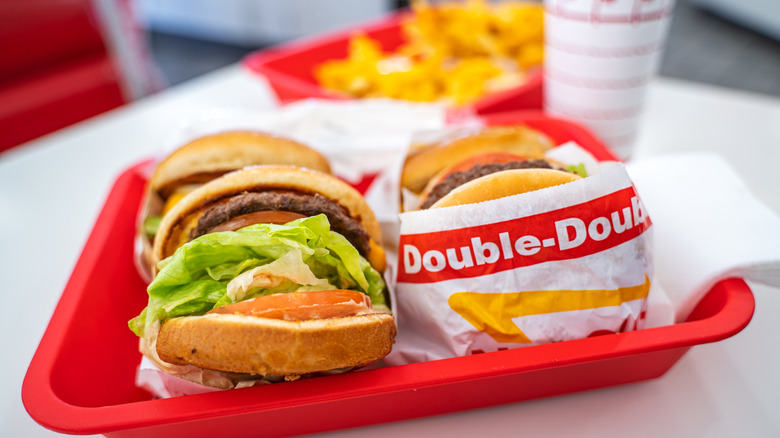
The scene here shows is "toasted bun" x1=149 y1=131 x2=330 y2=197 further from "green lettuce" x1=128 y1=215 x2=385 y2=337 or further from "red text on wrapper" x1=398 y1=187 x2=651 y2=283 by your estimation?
"red text on wrapper" x1=398 y1=187 x2=651 y2=283

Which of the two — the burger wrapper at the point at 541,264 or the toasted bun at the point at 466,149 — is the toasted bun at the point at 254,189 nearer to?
the burger wrapper at the point at 541,264

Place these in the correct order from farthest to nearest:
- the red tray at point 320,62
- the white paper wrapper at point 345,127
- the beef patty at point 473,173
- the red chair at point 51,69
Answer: the red chair at point 51,69
the red tray at point 320,62
the white paper wrapper at point 345,127
the beef patty at point 473,173

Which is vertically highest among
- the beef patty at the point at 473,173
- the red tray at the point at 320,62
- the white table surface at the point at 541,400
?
the red tray at the point at 320,62

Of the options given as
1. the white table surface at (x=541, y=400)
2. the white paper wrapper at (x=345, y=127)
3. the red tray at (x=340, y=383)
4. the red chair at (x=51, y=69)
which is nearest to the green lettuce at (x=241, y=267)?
the red tray at (x=340, y=383)

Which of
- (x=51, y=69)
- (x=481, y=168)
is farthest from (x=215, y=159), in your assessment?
(x=51, y=69)

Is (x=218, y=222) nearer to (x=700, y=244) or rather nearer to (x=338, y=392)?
(x=338, y=392)

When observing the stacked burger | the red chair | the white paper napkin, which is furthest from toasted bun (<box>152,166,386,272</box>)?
the red chair

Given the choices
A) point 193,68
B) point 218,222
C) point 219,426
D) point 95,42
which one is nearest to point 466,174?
point 218,222
